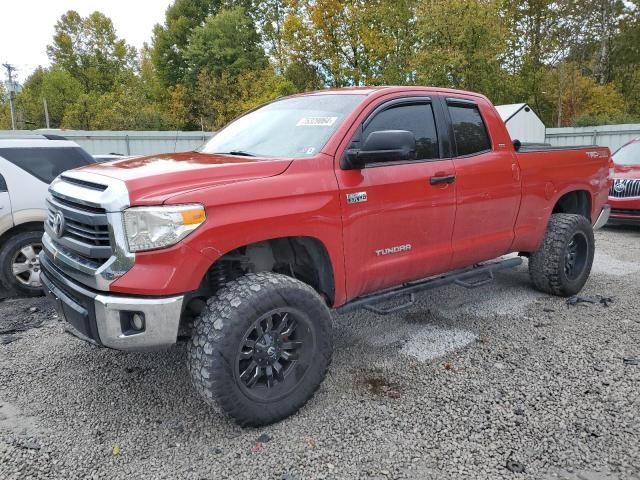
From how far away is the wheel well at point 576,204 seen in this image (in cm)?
550

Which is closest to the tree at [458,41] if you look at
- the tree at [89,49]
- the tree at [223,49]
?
the tree at [223,49]

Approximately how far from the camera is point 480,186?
13.7 ft

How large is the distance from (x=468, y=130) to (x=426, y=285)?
1367 mm

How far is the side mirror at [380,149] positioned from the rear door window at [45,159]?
3967 millimetres

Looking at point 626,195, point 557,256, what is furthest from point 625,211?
point 557,256

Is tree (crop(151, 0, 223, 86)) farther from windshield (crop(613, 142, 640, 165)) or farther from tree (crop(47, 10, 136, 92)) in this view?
windshield (crop(613, 142, 640, 165))

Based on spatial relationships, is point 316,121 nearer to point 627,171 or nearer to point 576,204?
point 576,204

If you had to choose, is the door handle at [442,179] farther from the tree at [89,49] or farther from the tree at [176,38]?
the tree at [89,49]

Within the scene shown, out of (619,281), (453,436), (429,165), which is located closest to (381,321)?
(429,165)

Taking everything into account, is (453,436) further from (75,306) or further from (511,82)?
(511,82)

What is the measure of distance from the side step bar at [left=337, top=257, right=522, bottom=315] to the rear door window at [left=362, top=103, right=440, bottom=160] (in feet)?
3.26

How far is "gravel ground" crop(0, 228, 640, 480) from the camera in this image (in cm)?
263

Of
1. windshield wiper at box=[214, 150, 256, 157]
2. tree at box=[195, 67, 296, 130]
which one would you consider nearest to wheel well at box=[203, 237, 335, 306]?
windshield wiper at box=[214, 150, 256, 157]

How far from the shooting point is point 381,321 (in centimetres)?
470
